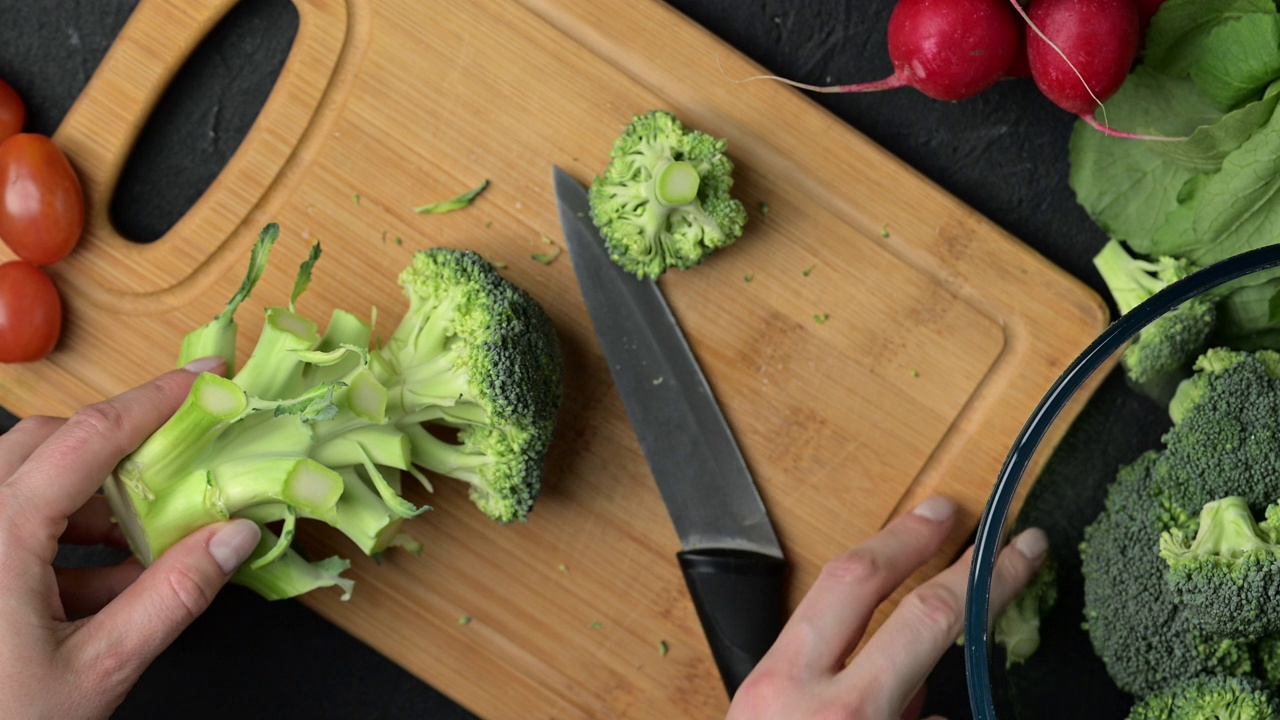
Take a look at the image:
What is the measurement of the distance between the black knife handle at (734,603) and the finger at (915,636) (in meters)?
0.21

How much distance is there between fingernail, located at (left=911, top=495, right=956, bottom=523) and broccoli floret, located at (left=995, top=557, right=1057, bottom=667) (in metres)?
0.18

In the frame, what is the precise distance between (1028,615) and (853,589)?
0.27 metres

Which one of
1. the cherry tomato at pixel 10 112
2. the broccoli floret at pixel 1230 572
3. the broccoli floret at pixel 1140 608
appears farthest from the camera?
the cherry tomato at pixel 10 112

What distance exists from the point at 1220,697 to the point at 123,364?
182 cm

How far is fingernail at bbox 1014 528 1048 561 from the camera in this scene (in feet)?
5.02

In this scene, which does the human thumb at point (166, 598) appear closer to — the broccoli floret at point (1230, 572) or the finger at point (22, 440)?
the finger at point (22, 440)

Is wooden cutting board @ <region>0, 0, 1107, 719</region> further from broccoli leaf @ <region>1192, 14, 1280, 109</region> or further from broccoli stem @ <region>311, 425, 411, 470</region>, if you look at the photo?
broccoli leaf @ <region>1192, 14, 1280, 109</region>

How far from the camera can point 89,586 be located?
1677 mm

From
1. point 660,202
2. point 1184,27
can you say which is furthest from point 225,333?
point 1184,27

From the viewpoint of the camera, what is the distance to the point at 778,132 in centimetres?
168

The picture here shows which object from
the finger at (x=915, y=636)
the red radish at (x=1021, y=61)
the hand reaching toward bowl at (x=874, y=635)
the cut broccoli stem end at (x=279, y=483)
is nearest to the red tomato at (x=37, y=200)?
the cut broccoli stem end at (x=279, y=483)

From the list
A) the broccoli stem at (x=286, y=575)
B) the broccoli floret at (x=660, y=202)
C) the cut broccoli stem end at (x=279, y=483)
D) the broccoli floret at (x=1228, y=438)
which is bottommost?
the broccoli stem at (x=286, y=575)

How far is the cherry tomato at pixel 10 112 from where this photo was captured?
173 cm

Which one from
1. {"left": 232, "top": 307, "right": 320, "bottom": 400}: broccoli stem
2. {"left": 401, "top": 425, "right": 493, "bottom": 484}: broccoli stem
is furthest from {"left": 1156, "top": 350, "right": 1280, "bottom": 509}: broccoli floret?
{"left": 232, "top": 307, "right": 320, "bottom": 400}: broccoli stem
